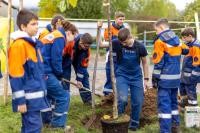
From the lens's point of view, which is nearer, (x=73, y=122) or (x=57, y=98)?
(x=57, y=98)

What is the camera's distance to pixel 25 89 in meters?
5.58

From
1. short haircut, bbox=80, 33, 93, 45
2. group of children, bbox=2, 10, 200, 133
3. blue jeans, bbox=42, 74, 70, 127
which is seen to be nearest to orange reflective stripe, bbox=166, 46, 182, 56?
group of children, bbox=2, 10, 200, 133

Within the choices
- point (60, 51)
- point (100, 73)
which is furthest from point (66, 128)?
point (100, 73)

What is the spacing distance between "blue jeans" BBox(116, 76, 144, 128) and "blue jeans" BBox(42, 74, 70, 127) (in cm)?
88

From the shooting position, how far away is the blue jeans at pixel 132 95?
7.62 meters

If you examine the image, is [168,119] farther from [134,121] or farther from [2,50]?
[2,50]

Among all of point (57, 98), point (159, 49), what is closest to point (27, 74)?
point (57, 98)

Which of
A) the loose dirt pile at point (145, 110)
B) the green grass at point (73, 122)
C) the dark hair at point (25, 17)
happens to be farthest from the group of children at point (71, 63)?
the loose dirt pile at point (145, 110)

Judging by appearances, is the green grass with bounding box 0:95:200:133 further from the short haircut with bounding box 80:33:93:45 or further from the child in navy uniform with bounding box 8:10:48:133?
the child in navy uniform with bounding box 8:10:48:133

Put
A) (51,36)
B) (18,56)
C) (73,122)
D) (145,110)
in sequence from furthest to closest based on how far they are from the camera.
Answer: (145,110) → (73,122) → (51,36) → (18,56)

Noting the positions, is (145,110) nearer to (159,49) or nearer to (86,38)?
(86,38)

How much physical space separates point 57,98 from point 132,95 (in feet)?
4.22

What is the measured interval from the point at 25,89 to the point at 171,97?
2764 millimetres

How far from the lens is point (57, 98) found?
722 centimetres
